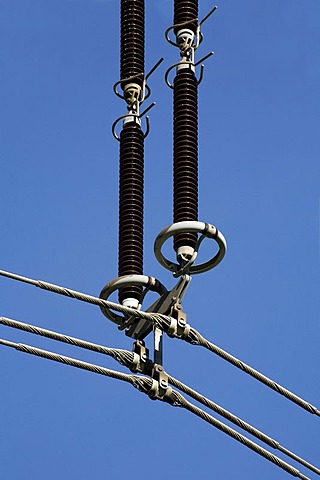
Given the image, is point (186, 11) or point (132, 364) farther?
point (186, 11)

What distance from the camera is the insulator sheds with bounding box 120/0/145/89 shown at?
46.2 meters

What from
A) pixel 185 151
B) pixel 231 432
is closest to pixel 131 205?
pixel 185 151

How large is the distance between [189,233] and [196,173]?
126cm

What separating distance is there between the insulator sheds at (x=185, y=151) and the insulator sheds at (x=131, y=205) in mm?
878

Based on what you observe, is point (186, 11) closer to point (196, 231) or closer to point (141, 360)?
point (196, 231)

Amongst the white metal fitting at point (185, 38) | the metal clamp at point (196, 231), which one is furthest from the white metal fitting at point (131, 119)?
the metal clamp at point (196, 231)

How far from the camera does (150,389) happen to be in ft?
142

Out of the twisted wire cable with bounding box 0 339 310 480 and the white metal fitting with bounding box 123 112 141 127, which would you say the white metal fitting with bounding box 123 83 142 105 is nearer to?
the white metal fitting with bounding box 123 112 141 127

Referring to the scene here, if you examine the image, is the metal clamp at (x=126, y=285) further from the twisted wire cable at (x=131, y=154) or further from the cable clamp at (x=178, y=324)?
the cable clamp at (x=178, y=324)

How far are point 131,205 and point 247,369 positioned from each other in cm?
358

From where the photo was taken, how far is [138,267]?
44.1m

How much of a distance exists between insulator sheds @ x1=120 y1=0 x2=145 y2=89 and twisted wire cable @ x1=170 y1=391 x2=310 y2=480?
6.38 metres

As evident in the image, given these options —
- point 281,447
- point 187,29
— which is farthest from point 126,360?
point 187,29

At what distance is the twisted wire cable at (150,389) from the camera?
42188mm
